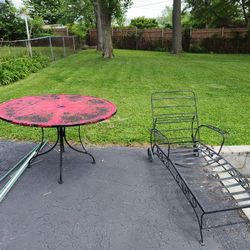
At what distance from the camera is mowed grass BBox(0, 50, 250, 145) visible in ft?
13.7

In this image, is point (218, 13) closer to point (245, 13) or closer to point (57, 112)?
point (245, 13)

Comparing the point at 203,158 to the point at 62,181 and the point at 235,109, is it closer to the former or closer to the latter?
the point at 62,181

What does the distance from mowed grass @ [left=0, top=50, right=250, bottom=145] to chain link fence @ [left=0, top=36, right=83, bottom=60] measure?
104cm

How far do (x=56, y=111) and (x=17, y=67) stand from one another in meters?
6.74

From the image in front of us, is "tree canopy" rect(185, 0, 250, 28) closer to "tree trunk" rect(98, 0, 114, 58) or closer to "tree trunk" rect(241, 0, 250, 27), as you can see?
"tree trunk" rect(241, 0, 250, 27)

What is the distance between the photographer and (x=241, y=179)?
8.82ft

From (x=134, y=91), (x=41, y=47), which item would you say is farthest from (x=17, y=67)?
(x=134, y=91)

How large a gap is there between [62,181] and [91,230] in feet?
2.72

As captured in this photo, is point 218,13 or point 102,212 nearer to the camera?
point 102,212

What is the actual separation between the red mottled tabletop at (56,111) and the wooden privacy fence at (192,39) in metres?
17.7

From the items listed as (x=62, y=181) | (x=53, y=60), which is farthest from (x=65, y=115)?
(x=53, y=60)

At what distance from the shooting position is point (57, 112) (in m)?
2.86

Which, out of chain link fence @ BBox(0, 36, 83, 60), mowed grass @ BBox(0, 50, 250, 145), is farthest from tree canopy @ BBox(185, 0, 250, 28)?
mowed grass @ BBox(0, 50, 250, 145)

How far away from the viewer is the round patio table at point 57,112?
8.39ft
